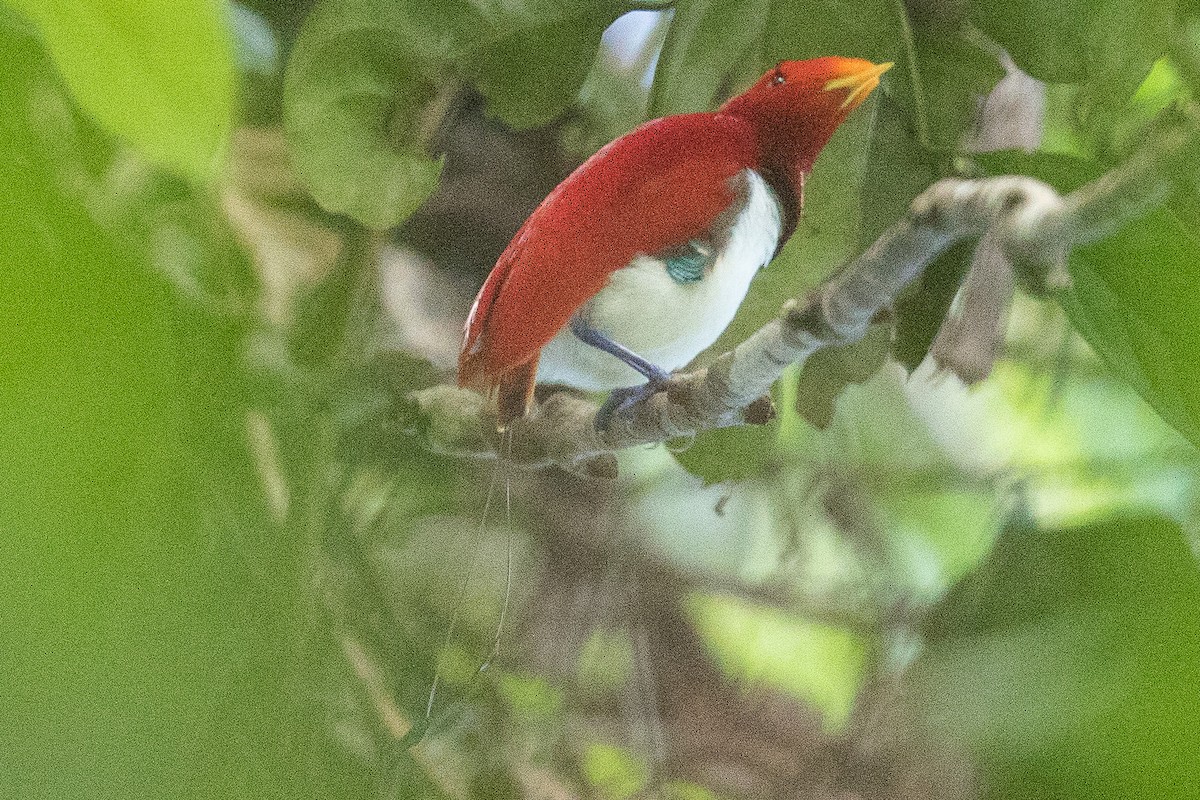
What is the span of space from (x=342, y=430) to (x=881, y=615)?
0.33 metres

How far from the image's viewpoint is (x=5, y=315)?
479 mm

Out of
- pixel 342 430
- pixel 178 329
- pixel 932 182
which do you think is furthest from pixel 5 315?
pixel 932 182

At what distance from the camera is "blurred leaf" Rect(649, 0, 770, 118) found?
56 cm

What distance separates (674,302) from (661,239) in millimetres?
35

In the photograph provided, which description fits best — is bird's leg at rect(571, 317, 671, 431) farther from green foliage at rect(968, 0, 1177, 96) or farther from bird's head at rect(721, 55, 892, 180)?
green foliage at rect(968, 0, 1177, 96)

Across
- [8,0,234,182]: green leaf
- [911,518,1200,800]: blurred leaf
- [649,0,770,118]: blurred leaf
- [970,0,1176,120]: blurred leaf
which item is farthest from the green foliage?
[8,0,234,182]: green leaf

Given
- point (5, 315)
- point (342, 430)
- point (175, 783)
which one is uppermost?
point (5, 315)

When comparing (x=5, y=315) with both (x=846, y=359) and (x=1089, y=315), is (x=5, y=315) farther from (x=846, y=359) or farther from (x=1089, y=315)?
(x=1089, y=315)

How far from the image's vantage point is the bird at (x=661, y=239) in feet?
1.75

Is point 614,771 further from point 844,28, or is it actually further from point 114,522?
point 844,28

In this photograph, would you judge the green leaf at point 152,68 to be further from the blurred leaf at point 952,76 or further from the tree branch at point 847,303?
the blurred leaf at point 952,76

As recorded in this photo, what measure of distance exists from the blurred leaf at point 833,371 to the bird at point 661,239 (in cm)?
6

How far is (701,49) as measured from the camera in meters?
0.57

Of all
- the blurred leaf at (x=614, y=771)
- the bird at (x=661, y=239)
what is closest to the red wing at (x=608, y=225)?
the bird at (x=661, y=239)
